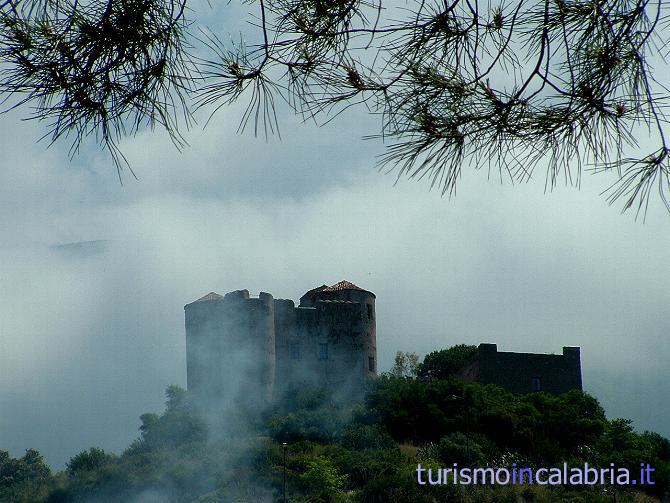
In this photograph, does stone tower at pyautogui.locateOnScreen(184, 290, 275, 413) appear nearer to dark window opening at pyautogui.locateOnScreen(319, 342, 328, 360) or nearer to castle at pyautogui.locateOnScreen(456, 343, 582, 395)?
dark window opening at pyautogui.locateOnScreen(319, 342, 328, 360)

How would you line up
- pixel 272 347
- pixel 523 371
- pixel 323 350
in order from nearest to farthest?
pixel 523 371
pixel 272 347
pixel 323 350

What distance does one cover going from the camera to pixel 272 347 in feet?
117

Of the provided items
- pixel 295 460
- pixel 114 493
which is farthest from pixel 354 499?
pixel 114 493

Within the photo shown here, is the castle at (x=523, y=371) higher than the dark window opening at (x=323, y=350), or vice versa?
the dark window opening at (x=323, y=350)

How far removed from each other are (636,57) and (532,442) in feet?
80.5

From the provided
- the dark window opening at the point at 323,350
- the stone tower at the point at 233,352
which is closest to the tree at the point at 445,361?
the dark window opening at the point at 323,350

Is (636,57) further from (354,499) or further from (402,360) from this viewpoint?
(402,360)

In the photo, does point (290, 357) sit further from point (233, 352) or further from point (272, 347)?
point (233, 352)

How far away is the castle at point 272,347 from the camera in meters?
34.9

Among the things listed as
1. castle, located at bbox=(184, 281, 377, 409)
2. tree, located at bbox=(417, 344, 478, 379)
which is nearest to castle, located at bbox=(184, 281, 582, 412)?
castle, located at bbox=(184, 281, 377, 409)

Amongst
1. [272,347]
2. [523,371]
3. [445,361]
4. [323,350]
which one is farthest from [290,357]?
[445,361]

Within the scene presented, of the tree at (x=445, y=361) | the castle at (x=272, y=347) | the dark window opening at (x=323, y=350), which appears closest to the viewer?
the castle at (x=272, y=347)

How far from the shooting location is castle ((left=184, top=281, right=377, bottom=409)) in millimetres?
34875

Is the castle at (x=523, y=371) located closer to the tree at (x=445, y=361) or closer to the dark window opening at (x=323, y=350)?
the dark window opening at (x=323, y=350)
